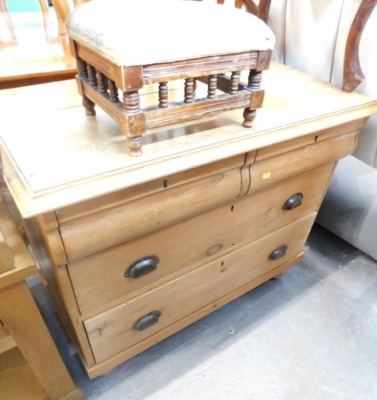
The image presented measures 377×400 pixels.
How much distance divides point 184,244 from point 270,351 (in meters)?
0.57

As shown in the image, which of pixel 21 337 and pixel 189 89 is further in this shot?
pixel 21 337

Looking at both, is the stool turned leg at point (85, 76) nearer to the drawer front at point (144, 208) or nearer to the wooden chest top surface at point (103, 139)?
the wooden chest top surface at point (103, 139)

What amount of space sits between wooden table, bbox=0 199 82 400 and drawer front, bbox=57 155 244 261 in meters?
0.11

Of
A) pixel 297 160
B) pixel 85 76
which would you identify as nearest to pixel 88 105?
pixel 85 76

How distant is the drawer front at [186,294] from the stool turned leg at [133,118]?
43 cm

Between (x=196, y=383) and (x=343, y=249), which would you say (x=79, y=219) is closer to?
(x=196, y=383)

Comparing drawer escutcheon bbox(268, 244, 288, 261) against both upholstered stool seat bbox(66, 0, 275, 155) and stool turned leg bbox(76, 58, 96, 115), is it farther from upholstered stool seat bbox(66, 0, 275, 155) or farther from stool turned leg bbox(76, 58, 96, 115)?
stool turned leg bbox(76, 58, 96, 115)

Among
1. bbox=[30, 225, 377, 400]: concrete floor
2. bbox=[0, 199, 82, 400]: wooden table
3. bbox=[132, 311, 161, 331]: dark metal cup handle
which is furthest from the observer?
bbox=[30, 225, 377, 400]: concrete floor

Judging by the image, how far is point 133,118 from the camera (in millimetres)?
550

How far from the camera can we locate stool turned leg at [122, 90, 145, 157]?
0.54 metres

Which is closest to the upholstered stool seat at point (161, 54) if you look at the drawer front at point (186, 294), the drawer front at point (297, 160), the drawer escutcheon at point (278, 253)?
the drawer front at point (297, 160)

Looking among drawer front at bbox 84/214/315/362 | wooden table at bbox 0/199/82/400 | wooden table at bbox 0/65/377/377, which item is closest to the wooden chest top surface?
wooden table at bbox 0/65/377/377

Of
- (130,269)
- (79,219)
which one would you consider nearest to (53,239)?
(79,219)

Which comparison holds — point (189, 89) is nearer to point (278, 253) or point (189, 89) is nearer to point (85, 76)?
point (85, 76)
